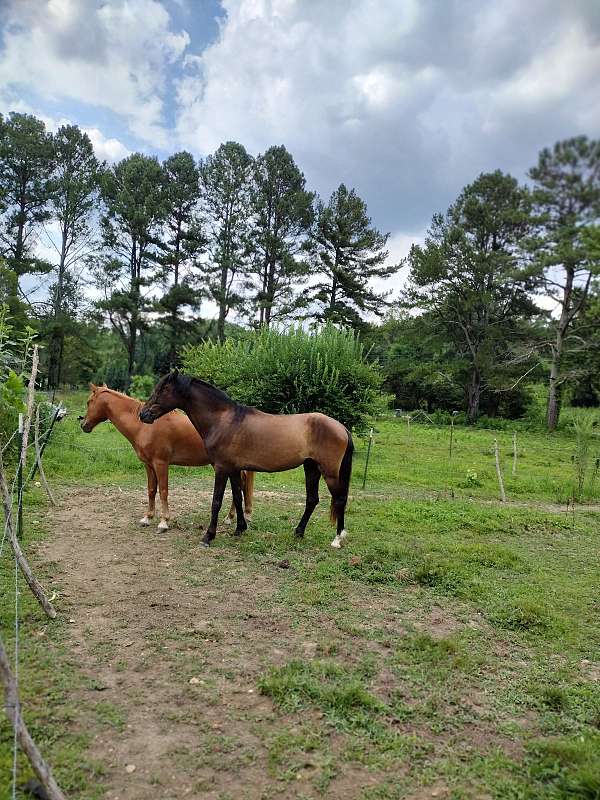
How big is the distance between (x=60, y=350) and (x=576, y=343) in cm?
2644

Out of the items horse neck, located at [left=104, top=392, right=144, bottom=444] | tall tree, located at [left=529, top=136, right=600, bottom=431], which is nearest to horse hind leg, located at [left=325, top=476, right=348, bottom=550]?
horse neck, located at [left=104, top=392, right=144, bottom=444]

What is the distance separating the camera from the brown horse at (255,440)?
602 centimetres

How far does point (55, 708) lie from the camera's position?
271cm

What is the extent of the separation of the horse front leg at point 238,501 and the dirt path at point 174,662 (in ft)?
2.35

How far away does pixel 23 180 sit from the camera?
91.4ft

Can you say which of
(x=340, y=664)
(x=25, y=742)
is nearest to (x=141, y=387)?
(x=340, y=664)

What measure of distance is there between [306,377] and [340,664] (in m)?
9.51

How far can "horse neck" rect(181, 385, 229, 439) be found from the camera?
20.5 ft

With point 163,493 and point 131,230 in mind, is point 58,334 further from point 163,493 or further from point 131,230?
Result: point 163,493

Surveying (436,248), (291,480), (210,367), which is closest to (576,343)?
(436,248)

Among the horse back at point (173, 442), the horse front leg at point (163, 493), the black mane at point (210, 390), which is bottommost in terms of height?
the horse front leg at point (163, 493)

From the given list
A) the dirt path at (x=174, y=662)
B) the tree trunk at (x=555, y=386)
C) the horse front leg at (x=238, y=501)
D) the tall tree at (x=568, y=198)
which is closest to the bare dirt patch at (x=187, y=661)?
the dirt path at (x=174, y=662)

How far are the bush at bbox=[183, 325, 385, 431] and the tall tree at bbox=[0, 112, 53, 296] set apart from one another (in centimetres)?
2040

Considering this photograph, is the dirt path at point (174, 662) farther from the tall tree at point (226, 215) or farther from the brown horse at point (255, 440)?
the tall tree at point (226, 215)
